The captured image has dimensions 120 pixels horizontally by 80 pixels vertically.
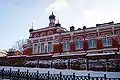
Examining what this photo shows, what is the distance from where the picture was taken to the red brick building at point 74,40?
28656mm

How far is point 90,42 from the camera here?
1209 inches

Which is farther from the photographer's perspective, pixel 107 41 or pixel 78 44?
pixel 78 44

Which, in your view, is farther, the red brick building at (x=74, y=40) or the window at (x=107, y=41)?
the window at (x=107, y=41)

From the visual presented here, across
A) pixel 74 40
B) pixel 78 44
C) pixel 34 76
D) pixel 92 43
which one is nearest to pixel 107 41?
pixel 92 43

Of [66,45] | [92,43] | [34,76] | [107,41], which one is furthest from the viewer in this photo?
[66,45]

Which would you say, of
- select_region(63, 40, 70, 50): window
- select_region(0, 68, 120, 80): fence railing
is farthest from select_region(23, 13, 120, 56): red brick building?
select_region(0, 68, 120, 80): fence railing

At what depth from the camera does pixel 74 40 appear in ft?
106

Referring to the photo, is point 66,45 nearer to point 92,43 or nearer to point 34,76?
point 92,43

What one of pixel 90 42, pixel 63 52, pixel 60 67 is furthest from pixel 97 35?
pixel 60 67

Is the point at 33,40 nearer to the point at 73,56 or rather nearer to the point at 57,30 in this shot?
the point at 57,30

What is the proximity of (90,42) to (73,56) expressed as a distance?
24.6 feet

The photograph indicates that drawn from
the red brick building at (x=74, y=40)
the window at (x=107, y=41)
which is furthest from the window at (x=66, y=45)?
the window at (x=107, y=41)

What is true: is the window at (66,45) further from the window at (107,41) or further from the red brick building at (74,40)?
the window at (107,41)

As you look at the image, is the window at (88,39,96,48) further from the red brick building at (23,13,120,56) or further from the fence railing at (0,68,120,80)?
the fence railing at (0,68,120,80)
